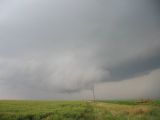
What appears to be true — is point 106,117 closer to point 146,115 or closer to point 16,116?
point 146,115

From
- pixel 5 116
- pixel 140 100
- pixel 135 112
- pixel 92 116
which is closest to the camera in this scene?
pixel 5 116

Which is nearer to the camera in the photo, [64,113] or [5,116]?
[5,116]

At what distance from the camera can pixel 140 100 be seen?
47531 millimetres

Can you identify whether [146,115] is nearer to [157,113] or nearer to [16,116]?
[157,113]

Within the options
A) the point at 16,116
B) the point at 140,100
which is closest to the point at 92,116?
the point at 16,116

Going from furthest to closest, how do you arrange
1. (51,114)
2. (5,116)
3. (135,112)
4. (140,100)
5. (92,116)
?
1. (140,100)
2. (135,112)
3. (92,116)
4. (51,114)
5. (5,116)

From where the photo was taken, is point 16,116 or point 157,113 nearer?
point 16,116

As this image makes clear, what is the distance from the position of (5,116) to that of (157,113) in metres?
13.2

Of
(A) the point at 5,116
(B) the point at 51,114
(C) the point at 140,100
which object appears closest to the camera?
(A) the point at 5,116

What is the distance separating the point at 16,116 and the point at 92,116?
6616 mm

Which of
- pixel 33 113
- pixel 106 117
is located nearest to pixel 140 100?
pixel 106 117

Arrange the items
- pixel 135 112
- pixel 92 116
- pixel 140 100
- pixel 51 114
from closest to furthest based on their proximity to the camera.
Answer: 1. pixel 51 114
2. pixel 92 116
3. pixel 135 112
4. pixel 140 100

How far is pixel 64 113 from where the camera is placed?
2388 centimetres

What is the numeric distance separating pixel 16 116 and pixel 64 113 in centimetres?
421
